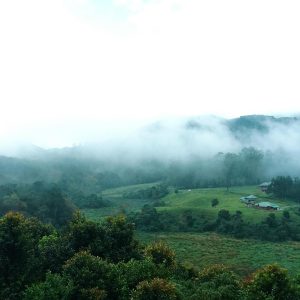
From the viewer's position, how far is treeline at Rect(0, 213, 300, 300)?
28844mm

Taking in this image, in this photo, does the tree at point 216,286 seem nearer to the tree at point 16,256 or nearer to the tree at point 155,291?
the tree at point 155,291

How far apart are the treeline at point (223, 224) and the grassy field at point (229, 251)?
3.27 m

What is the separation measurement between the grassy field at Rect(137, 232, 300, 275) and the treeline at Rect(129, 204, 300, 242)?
3.27 m

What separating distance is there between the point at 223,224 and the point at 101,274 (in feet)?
228

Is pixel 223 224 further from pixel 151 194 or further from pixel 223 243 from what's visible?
pixel 151 194

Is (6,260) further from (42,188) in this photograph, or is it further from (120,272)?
(42,188)

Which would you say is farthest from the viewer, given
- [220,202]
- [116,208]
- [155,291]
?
[116,208]

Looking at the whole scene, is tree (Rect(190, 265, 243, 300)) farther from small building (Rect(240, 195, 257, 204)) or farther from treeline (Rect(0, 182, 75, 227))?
small building (Rect(240, 195, 257, 204))

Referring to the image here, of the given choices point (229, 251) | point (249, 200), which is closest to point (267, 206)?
point (249, 200)

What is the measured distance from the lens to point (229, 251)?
252 feet

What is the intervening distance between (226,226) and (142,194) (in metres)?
61.0

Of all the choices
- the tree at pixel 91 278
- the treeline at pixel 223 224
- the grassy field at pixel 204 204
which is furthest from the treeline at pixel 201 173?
the tree at pixel 91 278

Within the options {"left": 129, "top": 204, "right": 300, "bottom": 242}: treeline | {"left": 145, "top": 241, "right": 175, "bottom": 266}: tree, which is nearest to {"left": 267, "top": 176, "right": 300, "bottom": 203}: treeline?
{"left": 129, "top": 204, "right": 300, "bottom": 242}: treeline

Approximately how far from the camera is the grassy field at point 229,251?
67000 millimetres
